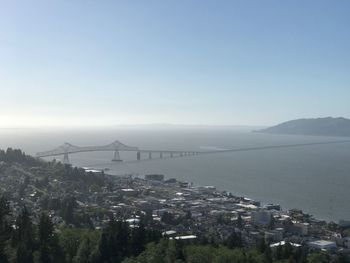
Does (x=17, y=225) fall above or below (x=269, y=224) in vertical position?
above

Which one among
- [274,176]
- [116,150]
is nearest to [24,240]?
[274,176]

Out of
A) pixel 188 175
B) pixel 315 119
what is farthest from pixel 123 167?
pixel 315 119

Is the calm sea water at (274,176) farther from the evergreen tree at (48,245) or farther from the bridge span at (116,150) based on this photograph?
the evergreen tree at (48,245)

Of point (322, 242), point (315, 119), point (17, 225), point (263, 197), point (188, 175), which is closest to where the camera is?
point (17, 225)

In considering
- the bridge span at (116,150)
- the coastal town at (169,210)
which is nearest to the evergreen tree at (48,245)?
the coastal town at (169,210)

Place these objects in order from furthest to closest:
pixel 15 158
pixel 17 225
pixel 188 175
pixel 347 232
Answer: pixel 188 175 → pixel 15 158 → pixel 347 232 → pixel 17 225

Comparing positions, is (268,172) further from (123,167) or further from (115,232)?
(115,232)

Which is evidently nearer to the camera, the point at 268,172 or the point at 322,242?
the point at 322,242

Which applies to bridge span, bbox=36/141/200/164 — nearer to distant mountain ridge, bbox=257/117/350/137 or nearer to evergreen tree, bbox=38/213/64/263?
evergreen tree, bbox=38/213/64/263
